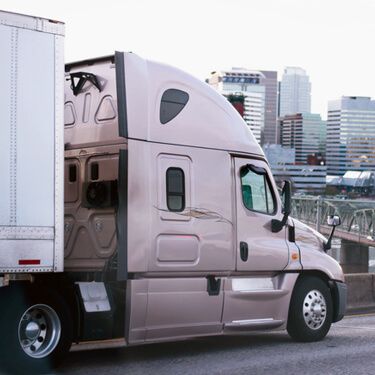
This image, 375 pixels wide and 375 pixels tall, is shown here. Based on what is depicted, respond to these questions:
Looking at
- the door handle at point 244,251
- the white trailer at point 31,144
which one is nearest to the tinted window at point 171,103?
the white trailer at point 31,144

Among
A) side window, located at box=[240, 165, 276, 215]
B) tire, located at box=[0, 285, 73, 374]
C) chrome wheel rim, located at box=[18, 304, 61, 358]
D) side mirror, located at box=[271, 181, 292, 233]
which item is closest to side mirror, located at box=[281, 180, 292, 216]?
side mirror, located at box=[271, 181, 292, 233]

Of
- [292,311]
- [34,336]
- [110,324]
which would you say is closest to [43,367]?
[34,336]

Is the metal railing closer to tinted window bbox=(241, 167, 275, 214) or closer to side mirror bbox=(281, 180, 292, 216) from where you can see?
side mirror bbox=(281, 180, 292, 216)

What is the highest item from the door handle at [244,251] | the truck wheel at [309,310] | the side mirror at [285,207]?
the side mirror at [285,207]

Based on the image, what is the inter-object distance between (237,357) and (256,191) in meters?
2.03

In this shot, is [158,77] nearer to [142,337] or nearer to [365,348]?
[142,337]

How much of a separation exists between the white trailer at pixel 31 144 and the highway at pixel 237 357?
140 cm

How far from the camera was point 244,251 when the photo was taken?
10.5m

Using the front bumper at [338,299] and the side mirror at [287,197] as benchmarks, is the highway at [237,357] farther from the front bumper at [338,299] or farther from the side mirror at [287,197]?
the side mirror at [287,197]

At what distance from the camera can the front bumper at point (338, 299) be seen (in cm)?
1161

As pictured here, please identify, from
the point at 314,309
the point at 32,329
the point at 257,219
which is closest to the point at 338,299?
the point at 314,309

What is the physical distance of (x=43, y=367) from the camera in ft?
28.0

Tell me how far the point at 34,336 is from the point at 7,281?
0.66 m

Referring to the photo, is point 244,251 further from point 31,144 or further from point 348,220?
point 348,220
